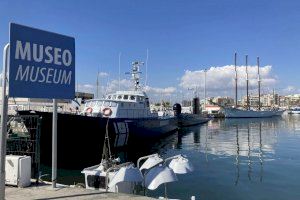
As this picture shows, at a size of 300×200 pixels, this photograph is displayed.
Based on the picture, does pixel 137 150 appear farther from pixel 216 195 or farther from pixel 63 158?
pixel 216 195

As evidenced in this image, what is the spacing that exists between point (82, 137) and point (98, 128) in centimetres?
148

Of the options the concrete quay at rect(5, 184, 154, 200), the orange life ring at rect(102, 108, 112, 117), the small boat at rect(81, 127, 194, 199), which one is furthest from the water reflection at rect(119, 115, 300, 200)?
the orange life ring at rect(102, 108, 112, 117)

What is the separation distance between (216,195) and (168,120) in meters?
35.2

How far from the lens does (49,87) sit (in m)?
9.16

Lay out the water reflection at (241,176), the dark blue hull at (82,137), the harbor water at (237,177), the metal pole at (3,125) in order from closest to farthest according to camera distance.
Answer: the metal pole at (3,125), the harbor water at (237,177), the water reflection at (241,176), the dark blue hull at (82,137)

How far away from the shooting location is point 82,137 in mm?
28906

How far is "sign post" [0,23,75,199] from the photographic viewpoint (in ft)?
26.5

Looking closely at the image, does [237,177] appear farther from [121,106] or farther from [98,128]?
[121,106]

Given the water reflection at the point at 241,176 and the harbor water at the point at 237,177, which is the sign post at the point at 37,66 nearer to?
the harbor water at the point at 237,177

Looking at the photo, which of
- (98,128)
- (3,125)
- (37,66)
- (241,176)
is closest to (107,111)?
(98,128)

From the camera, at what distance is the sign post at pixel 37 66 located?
8086mm

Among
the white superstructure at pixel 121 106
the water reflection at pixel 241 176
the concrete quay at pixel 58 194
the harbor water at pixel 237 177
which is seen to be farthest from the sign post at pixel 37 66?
the white superstructure at pixel 121 106

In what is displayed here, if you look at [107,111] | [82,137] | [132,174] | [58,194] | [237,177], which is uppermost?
[107,111]

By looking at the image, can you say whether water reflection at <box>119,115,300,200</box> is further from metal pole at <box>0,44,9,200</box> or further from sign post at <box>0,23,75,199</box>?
Answer: metal pole at <box>0,44,9,200</box>
